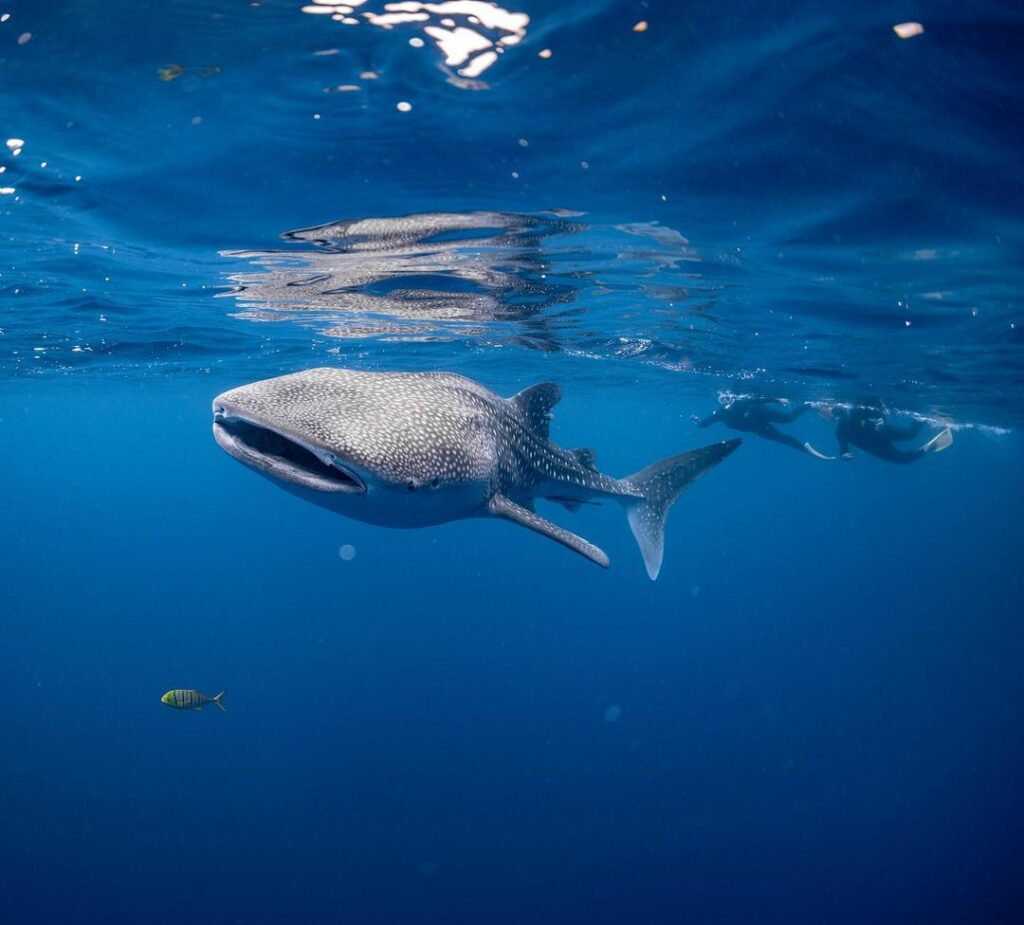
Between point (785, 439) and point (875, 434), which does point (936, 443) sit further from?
point (785, 439)

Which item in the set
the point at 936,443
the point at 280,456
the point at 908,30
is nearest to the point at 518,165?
the point at 908,30

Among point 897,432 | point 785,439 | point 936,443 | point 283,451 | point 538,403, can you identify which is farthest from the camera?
point 936,443

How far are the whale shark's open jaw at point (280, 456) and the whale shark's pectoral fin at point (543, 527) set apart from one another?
179 centimetres

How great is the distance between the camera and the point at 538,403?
7.16 m

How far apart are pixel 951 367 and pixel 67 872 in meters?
29.2

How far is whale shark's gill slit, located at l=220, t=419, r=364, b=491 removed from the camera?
13.4 feet

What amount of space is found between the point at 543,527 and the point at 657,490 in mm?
3783

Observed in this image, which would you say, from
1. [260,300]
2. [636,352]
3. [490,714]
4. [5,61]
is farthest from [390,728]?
[5,61]

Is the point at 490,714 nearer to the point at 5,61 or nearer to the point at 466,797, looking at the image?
the point at 466,797

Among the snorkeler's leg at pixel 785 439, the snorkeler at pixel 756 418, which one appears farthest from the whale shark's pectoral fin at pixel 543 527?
the snorkeler at pixel 756 418

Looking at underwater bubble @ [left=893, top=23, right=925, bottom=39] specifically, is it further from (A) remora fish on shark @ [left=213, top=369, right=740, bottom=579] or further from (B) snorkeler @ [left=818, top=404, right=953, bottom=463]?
(B) snorkeler @ [left=818, top=404, right=953, bottom=463]

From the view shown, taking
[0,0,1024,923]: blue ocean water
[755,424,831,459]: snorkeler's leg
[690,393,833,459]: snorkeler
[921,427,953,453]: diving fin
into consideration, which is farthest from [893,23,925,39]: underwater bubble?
[921,427,953,453]: diving fin

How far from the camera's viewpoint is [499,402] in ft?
21.2

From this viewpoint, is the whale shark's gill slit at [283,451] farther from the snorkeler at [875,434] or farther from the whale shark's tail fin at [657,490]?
the snorkeler at [875,434]
